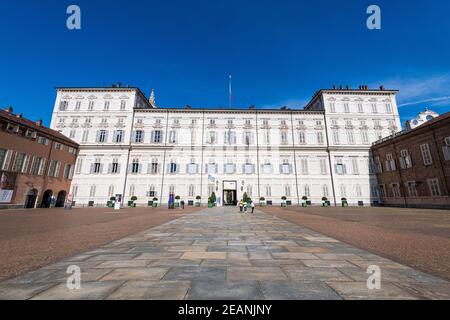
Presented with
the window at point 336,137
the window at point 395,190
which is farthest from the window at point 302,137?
the window at point 395,190

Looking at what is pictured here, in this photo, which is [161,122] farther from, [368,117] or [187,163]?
[368,117]

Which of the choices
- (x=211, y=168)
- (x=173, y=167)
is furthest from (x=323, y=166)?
(x=173, y=167)

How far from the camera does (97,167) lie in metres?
28.9

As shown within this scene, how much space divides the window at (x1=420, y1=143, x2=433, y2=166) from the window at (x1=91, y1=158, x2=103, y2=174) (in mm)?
39274

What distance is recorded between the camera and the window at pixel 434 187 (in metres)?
20.2

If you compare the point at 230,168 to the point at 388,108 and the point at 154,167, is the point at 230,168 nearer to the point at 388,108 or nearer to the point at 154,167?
the point at 154,167

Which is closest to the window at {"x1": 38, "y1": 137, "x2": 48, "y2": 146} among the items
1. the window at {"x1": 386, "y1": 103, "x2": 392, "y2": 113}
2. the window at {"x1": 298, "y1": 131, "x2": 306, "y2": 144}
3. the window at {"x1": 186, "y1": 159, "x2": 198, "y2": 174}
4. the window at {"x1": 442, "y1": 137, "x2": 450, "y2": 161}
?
the window at {"x1": 186, "y1": 159, "x2": 198, "y2": 174}

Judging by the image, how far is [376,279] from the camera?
8.61 ft

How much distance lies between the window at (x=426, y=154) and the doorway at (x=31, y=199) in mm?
43095

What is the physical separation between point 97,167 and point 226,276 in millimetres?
31842

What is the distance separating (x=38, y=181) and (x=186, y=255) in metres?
29.0

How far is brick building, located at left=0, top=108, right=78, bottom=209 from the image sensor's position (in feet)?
66.8

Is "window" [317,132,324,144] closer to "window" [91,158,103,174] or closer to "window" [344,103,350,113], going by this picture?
"window" [344,103,350,113]
